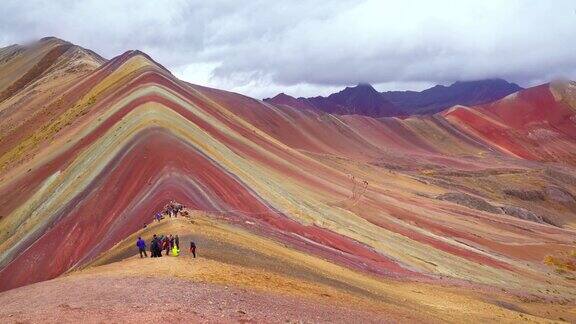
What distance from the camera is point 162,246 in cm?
2273

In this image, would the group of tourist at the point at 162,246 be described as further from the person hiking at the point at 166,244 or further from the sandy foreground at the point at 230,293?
the sandy foreground at the point at 230,293

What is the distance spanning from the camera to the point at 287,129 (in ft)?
355

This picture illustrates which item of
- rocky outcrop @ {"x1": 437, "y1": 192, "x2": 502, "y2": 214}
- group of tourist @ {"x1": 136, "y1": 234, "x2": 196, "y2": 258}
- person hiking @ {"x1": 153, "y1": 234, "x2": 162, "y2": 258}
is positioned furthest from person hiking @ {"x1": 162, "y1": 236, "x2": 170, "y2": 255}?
rocky outcrop @ {"x1": 437, "y1": 192, "x2": 502, "y2": 214}

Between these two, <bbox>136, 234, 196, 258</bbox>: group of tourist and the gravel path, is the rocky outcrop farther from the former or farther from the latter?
the gravel path

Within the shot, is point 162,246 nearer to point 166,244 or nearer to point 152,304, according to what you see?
point 166,244

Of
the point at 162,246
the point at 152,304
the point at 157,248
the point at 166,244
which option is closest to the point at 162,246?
the point at 162,246

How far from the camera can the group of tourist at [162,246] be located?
21797 mm

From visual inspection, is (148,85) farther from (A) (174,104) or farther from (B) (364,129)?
(B) (364,129)

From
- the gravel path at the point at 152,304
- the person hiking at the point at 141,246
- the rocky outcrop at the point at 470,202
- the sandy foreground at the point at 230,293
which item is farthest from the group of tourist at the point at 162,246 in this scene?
the rocky outcrop at the point at 470,202

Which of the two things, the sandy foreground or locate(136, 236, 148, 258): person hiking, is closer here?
the sandy foreground

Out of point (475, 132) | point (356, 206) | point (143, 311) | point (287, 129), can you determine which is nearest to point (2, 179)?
point (356, 206)

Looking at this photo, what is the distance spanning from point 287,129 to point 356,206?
55.6 meters

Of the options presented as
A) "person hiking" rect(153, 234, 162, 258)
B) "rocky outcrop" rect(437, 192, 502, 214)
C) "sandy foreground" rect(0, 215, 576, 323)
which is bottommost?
"rocky outcrop" rect(437, 192, 502, 214)

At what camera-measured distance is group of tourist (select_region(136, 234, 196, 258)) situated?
21797 millimetres
